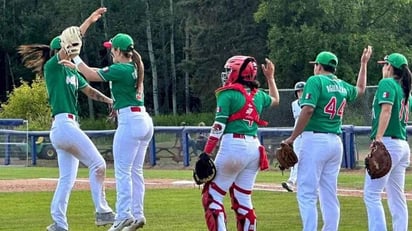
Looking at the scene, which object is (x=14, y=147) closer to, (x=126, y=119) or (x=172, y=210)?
(x=172, y=210)

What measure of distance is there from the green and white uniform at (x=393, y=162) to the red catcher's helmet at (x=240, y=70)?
1.56m

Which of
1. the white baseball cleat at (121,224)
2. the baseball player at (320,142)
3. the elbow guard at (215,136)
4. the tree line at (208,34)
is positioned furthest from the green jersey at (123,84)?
the tree line at (208,34)

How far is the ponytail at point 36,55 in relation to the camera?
11141 millimetres

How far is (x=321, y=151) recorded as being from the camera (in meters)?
9.69

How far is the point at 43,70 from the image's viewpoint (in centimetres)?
1104

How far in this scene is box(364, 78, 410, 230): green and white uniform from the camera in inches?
392

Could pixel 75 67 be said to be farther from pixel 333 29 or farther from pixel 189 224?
pixel 333 29

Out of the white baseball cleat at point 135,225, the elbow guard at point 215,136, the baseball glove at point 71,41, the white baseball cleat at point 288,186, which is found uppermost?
the baseball glove at point 71,41

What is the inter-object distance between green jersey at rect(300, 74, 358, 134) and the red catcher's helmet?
27.1 inches

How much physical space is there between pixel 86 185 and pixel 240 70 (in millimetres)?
11717

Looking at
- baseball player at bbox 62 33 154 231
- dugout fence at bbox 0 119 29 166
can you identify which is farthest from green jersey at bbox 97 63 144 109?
dugout fence at bbox 0 119 29 166

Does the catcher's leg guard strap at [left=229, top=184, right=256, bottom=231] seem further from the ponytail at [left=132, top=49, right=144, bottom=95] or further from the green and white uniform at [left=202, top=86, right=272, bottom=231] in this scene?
the ponytail at [left=132, top=49, right=144, bottom=95]

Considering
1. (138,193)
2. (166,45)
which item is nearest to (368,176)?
(138,193)

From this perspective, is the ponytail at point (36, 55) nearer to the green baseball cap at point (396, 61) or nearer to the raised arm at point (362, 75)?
the raised arm at point (362, 75)
